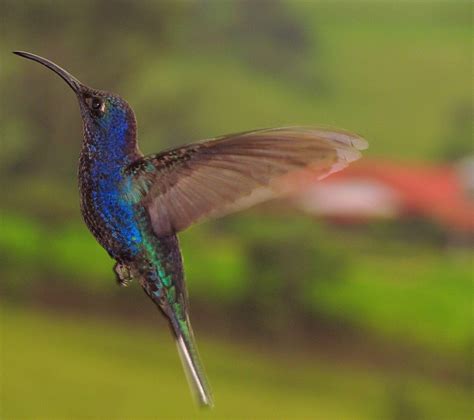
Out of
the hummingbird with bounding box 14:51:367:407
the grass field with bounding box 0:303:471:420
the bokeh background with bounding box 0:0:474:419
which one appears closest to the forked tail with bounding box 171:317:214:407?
the hummingbird with bounding box 14:51:367:407

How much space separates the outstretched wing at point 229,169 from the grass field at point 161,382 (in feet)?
6.30

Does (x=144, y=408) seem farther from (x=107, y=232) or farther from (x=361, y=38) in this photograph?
(x=107, y=232)

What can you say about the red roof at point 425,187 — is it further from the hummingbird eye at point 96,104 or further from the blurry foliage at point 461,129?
the hummingbird eye at point 96,104

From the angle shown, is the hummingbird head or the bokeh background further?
the bokeh background

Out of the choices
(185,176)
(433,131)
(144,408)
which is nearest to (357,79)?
(433,131)

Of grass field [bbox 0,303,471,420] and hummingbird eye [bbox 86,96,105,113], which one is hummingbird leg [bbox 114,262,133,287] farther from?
grass field [bbox 0,303,471,420]

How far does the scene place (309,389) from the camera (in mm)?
2260

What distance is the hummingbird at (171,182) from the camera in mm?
228

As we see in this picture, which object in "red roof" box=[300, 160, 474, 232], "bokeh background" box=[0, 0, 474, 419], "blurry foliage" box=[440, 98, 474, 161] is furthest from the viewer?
"blurry foliage" box=[440, 98, 474, 161]

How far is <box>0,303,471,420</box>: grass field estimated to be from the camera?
218cm

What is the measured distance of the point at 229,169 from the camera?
249 mm

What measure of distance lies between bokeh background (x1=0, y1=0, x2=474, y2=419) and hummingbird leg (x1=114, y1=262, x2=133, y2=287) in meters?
1.69

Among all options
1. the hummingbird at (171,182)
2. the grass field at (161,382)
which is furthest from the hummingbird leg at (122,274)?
the grass field at (161,382)

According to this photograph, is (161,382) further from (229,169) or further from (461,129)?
(229,169)
